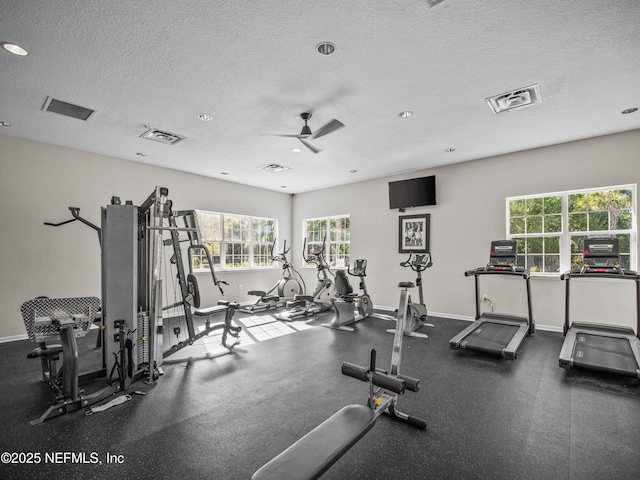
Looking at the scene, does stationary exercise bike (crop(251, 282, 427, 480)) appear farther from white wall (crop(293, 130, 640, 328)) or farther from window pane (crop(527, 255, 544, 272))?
window pane (crop(527, 255, 544, 272))

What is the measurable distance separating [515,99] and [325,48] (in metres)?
2.41

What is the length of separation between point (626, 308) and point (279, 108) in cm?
574

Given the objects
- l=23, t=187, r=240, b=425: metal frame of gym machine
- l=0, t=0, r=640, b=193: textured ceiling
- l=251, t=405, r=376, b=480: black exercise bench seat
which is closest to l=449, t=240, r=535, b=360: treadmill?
l=0, t=0, r=640, b=193: textured ceiling

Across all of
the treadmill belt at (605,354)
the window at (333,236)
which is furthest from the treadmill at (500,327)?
the window at (333,236)

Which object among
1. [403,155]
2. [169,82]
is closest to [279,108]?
[169,82]

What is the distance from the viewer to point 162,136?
15.1ft

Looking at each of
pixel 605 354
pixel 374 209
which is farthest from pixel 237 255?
pixel 605 354

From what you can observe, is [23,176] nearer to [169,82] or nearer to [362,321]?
[169,82]

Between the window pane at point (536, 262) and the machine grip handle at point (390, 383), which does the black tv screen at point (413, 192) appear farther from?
the machine grip handle at point (390, 383)

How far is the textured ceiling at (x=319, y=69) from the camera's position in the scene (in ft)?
7.45

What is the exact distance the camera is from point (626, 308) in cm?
452

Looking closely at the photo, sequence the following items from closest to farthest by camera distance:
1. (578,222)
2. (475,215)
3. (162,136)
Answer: (162,136) < (578,222) < (475,215)

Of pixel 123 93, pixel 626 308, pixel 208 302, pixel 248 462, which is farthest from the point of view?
pixel 208 302

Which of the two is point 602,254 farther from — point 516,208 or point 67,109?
point 67,109
